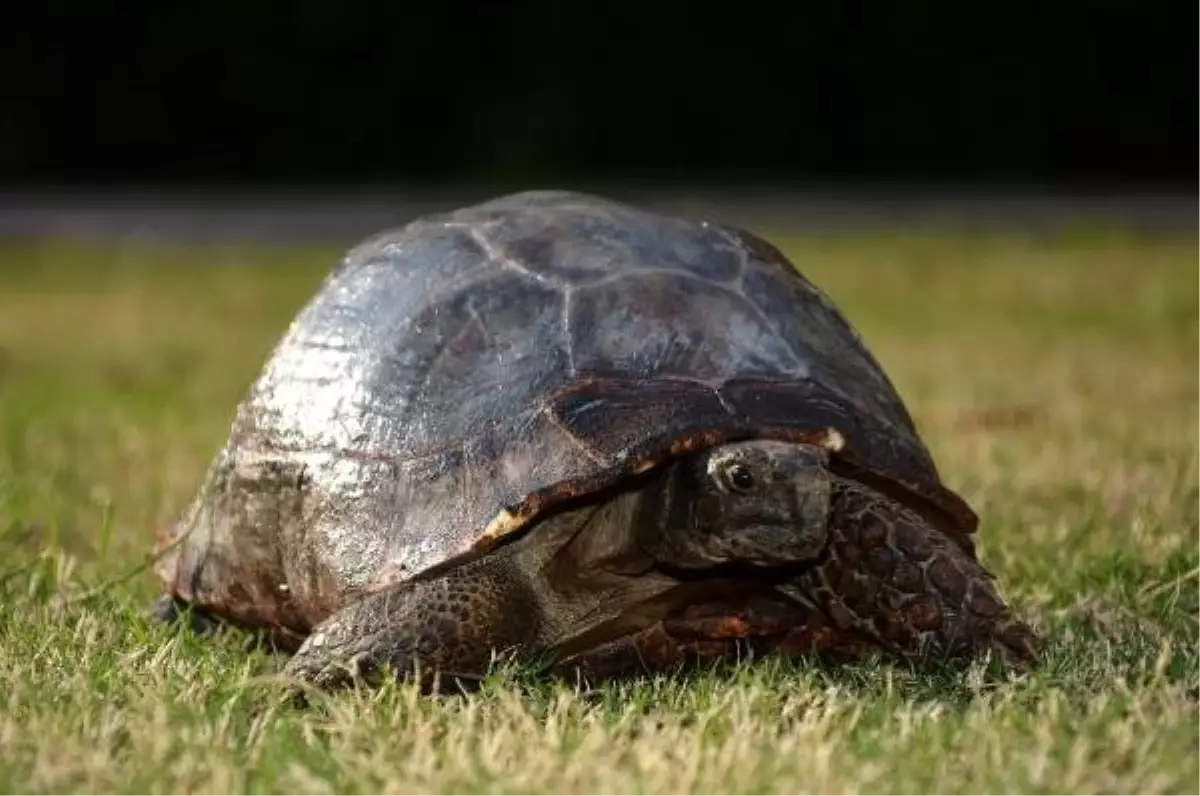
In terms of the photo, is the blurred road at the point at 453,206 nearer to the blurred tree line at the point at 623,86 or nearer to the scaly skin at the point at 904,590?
the blurred tree line at the point at 623,86

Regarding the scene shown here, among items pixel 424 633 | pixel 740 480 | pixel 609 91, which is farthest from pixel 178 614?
pixel 609 91

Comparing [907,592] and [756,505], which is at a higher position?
[756,505]

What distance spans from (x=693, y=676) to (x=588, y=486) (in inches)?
14.4

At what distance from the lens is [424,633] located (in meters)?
3.04

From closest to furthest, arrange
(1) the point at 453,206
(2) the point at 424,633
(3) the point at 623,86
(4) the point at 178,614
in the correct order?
(2) the point at 424,633 < (4) the point at 178,614 < (1) the point at 453,206 < (3) the point at 623,86

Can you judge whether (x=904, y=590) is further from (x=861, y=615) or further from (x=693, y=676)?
(x=693, y=676)

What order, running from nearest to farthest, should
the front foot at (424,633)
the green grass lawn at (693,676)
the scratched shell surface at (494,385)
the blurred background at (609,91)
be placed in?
the green grass lawn at (693,676) → the front foot at (424,633) → the scratched shell surface at (494,385) → the blurred background at (609,91)

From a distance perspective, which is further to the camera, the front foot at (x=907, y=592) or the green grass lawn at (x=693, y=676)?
the front foot at (x=907, y=592)

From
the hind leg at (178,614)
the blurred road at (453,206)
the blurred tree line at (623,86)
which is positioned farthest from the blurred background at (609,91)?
the hind leg at (178,614)

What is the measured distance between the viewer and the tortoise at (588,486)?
3.10m

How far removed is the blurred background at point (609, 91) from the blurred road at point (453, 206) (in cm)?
166

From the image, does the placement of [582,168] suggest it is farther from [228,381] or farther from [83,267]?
[228,381]

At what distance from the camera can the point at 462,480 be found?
124 inches

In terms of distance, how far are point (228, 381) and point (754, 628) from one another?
4821 millimetres
